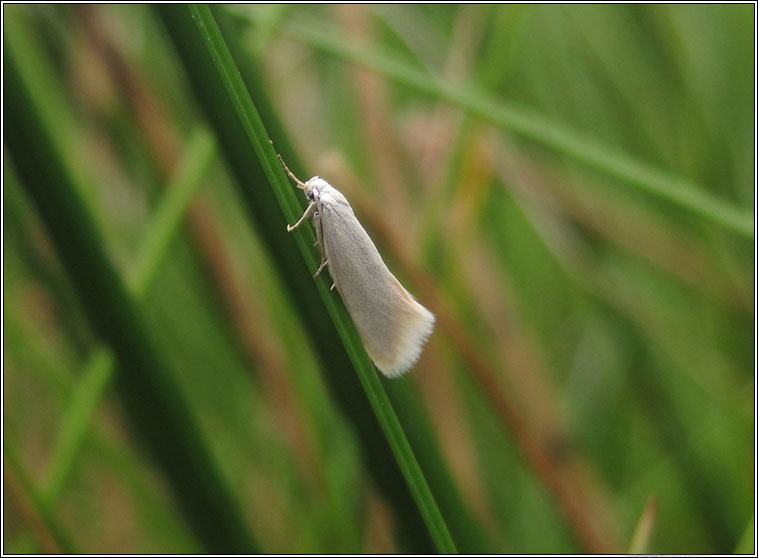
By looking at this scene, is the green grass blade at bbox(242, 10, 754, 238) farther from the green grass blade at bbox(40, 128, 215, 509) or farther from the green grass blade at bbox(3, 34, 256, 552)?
the green grass blade at bbox(3, 34, 256, 552)

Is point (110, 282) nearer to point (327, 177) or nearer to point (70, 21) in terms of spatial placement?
point (327, 177)

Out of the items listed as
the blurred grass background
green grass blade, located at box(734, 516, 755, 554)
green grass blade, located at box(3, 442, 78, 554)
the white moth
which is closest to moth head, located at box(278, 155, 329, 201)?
the white moth

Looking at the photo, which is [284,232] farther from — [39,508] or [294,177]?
[39,508]

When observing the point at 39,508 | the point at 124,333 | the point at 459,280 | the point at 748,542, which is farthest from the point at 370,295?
the point at 459,280

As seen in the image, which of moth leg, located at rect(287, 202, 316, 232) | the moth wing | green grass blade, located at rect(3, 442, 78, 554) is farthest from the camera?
green grass blade, located at rect(3, 442, 78, 554)

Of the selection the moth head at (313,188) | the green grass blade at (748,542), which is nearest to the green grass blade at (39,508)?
the moth head at (313,188)

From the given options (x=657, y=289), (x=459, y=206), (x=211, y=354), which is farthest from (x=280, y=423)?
(x=657, y=289)

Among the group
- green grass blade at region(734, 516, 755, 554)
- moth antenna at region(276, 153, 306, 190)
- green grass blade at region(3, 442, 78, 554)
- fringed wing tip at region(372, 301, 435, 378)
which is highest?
moth antenna at region(276, 153, 306, 190)
